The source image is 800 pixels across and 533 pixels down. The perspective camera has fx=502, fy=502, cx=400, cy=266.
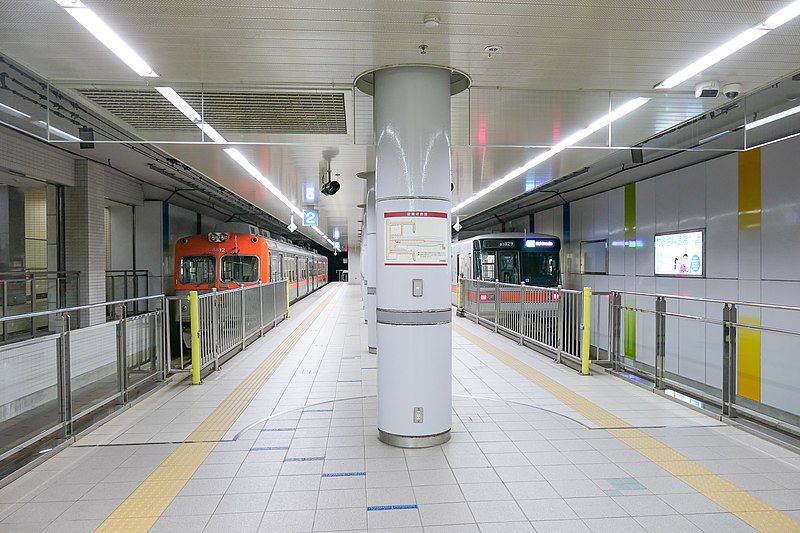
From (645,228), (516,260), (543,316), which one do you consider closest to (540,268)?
(516,260)

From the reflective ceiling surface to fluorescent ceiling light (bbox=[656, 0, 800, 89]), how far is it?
87mm

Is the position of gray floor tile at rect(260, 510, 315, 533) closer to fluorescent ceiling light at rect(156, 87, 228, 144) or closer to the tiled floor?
the tiled floor

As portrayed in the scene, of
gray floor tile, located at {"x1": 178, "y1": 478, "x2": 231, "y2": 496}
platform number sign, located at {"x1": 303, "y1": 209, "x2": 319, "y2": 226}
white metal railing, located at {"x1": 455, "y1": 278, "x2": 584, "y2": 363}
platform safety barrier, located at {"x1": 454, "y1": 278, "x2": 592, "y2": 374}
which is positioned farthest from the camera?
platform number sign, located at {"x1": 303, "y1": 209, "x2": 319, "y2": 226}

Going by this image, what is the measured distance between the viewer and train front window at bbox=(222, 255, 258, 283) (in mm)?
12828

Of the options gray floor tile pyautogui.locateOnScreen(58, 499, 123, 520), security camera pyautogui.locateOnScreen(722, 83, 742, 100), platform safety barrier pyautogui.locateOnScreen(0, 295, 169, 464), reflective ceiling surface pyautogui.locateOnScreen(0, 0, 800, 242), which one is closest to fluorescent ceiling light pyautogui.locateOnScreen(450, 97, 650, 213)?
reflective ceiling surface pyautogui.locateOnScreen(0, 0, 800, 242)

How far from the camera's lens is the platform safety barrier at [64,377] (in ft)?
12.8

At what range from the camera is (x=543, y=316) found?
8438 mm

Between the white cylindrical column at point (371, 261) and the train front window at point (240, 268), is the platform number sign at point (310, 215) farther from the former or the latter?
the white cylindrical column at point (371, 261)

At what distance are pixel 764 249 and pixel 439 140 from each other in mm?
6522

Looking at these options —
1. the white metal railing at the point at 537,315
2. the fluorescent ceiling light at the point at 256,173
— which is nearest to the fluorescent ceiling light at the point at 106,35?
the fluorescent ceiling light at the point at 256,173

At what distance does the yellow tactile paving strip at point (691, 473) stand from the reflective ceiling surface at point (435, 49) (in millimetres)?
3256

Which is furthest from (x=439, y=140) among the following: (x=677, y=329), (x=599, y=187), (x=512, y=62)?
(x=599, y=187)

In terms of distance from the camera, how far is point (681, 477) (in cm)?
356

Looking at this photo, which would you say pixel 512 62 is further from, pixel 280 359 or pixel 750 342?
pixel 750 342
